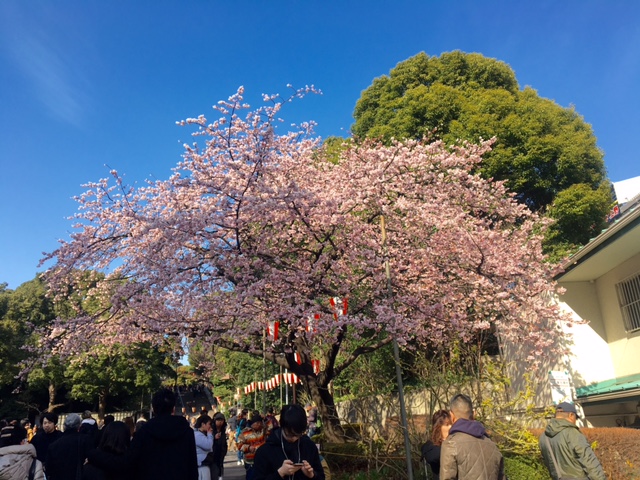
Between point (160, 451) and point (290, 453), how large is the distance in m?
1.33

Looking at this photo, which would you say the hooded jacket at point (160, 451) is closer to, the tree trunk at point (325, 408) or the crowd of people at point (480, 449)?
the crowd of people at point (480, 449)

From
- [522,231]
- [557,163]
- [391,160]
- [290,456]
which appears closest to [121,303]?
[391,160]

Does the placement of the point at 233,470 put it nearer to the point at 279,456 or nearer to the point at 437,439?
the point at 437,439

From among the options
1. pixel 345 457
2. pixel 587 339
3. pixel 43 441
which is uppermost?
pixel 587 339

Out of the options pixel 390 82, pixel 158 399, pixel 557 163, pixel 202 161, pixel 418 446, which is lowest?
pixel 418 446

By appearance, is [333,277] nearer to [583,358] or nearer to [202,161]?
[202,161]

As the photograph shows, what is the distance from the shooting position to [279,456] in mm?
2980

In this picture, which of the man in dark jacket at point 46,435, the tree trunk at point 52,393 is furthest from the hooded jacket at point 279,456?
the tree trunk at point 52,393

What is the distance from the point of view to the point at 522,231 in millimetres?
14422

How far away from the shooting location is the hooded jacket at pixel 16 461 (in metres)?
5.18

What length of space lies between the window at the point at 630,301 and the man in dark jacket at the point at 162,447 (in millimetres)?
10414

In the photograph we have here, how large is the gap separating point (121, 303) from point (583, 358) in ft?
36.6

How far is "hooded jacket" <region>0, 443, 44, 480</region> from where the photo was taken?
518 cm

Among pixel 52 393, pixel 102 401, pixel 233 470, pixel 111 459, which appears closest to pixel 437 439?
pixel 111 459
